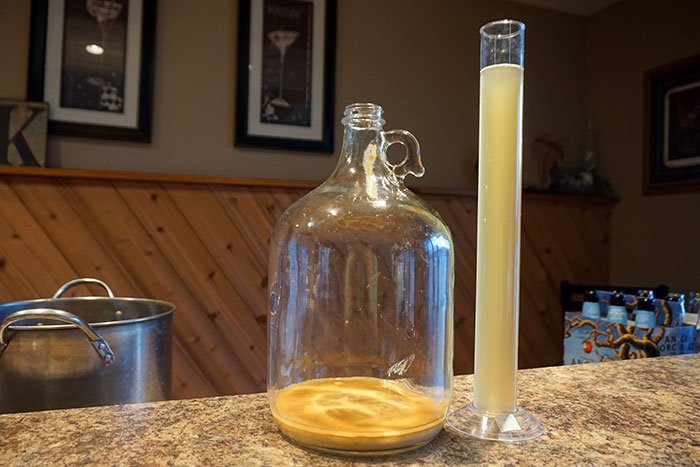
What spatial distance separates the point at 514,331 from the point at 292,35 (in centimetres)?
214

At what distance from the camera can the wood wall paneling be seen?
1890 millimetres

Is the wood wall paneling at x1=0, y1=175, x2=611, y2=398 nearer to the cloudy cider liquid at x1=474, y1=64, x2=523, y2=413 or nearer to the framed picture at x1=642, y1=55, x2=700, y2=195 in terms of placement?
the framed picture at x1=642, y1=55, x2=700, y2=195

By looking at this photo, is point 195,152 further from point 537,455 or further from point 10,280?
point 537,455

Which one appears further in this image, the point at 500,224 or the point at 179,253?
the point at 179,253

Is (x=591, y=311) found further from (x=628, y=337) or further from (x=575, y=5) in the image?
(x=575, y=5)

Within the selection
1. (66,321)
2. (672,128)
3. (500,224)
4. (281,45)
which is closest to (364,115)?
(500,224)

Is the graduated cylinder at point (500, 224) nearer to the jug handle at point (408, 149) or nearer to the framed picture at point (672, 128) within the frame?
the jug handle at point (408, 149)

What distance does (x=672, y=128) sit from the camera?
8.34ft

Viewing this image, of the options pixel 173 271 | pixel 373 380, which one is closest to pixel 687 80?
pixel 173 271

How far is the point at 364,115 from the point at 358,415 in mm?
271

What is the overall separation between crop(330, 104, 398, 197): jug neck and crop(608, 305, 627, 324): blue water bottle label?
85cm

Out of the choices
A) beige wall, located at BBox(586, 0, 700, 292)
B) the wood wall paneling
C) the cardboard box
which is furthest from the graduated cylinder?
beige wall, located at BBox(586, 0, 700, 292)

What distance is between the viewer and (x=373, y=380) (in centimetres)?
55

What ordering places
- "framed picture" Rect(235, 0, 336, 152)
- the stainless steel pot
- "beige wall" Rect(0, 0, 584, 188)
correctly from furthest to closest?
"framed picture" Rect(235, 0, 336, 152) → "beige wall" Rect(0, 0, 584, 188) → the stainless steel pot
